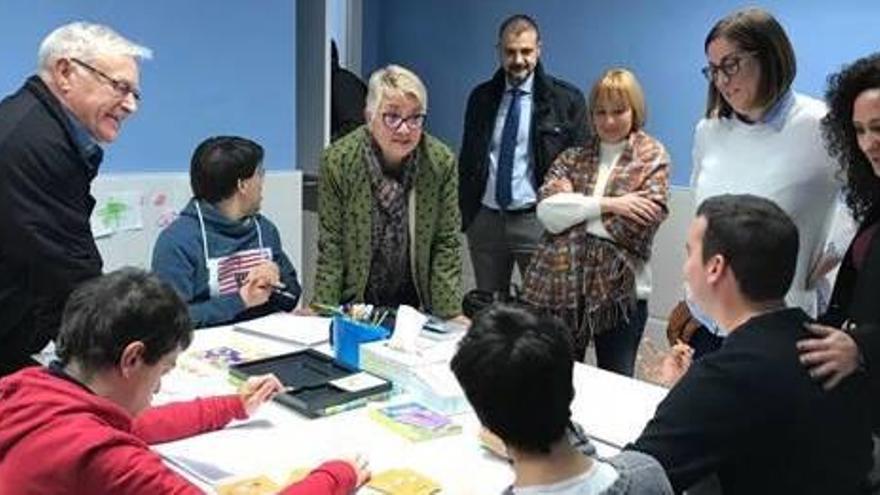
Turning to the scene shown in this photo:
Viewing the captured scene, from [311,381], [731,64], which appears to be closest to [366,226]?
[311,381]

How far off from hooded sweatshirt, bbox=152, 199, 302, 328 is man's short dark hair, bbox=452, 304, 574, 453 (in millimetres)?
1404

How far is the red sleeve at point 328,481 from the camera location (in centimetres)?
141

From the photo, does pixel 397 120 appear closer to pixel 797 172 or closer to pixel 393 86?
pixel 393 86

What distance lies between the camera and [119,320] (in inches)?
52.7

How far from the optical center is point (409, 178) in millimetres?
2580

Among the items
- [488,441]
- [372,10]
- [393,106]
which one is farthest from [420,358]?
[372,10]

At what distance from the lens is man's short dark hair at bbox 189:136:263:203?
250 cm

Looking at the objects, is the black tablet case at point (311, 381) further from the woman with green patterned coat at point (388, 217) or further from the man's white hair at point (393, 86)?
the man's white hair at point (393, 86)

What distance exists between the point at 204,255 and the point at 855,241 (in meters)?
1.63

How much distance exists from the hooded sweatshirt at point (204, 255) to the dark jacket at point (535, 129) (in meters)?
1.24

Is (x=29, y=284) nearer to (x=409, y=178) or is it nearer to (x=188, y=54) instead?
(x=409, y=178)

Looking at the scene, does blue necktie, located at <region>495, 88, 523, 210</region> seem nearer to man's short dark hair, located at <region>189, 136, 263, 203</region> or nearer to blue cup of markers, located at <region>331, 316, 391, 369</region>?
man's short dark hair, located at <region>189, 136, 263, 203</region>

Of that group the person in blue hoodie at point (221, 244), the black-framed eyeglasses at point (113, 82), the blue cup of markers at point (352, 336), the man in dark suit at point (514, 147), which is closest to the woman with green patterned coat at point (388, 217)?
the person in blue hoodie at point (221, 244)

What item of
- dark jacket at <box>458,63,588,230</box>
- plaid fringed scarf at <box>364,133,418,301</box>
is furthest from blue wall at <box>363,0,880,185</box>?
plaid fringed scarf at <box>364,133,418,301</box>
